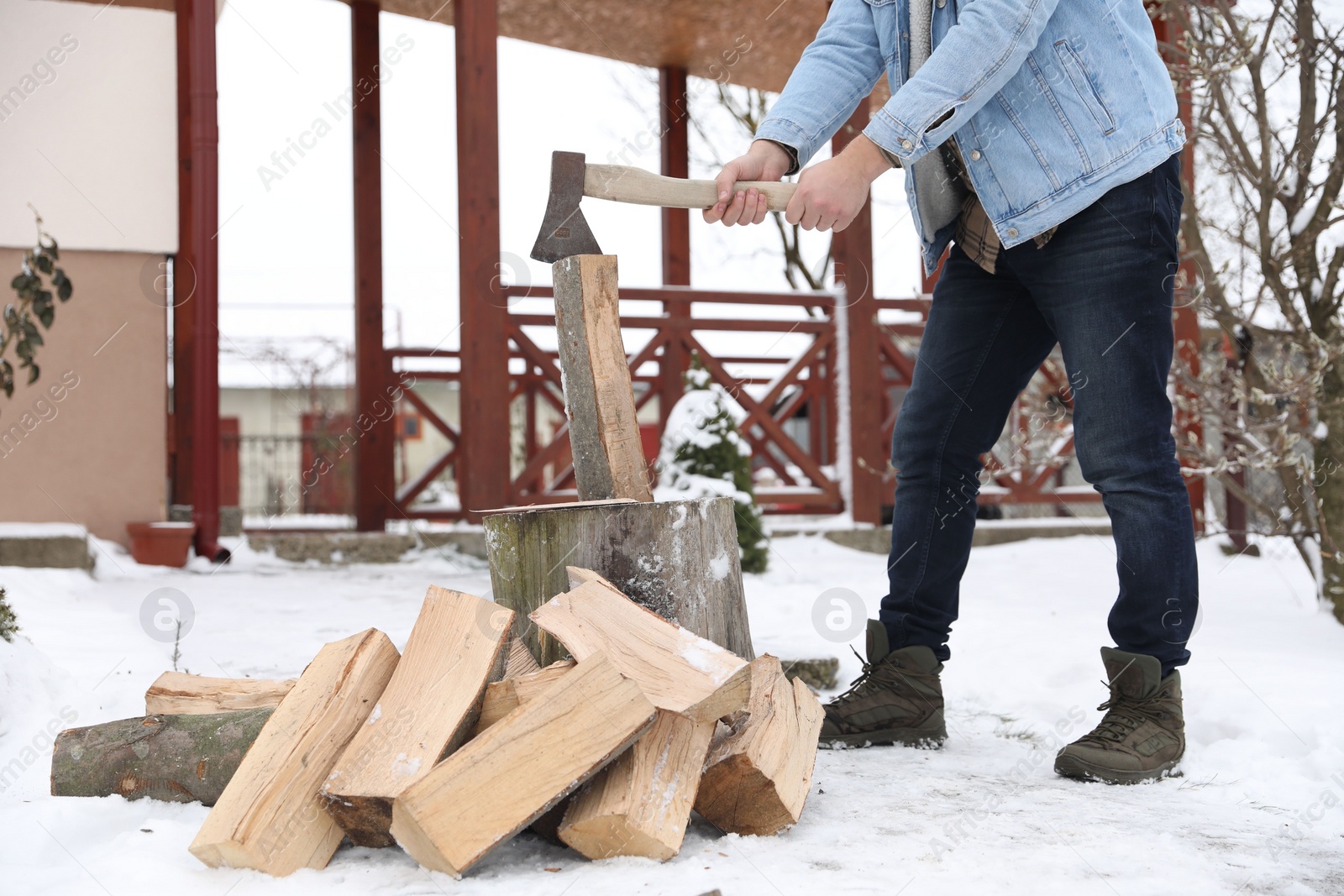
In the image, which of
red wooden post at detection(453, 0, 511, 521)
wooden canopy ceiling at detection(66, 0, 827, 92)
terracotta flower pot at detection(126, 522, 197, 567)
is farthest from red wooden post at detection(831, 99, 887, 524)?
terracotta flower pot at detection(126, 522, 197, 567)

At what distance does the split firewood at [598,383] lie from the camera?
206cm

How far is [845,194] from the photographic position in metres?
1.76

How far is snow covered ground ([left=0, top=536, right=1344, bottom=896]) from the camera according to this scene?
1.29 meters

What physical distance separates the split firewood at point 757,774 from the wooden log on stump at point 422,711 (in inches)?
14.6

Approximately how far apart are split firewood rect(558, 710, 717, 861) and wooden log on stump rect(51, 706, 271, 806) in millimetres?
614

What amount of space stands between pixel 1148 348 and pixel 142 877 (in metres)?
1.77

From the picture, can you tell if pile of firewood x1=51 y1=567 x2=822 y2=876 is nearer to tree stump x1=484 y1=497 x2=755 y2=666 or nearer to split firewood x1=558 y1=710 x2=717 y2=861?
split firewood x1=558 y1=710 x2=717 y2=861

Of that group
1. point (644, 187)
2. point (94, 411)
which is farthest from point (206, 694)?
point (94, 411)

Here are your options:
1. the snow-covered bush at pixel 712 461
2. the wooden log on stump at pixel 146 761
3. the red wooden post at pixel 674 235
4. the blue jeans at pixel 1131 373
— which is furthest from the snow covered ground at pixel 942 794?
the red wooden post at pixel 674 235

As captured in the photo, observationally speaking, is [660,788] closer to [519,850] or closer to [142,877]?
[519,850]

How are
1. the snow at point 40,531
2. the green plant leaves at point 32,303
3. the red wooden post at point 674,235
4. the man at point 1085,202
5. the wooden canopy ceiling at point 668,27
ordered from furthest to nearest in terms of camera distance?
the wooden canopy ceiling at point 668,27 < the red wooden post at point 674,235 < the snow at point 40,531 < the green plant leaves at point 32,303 < the man at point 1085,202

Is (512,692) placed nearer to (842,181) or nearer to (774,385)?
(842,181)

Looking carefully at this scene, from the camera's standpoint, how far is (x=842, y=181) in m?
1.76

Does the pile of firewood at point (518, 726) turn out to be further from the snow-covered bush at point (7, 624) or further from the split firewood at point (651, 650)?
the snow-covered bush at point (7, 624)
